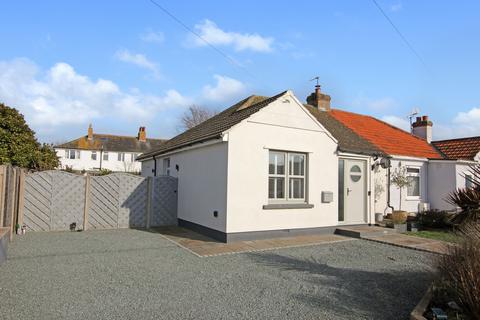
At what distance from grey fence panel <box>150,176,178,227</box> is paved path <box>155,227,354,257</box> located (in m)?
1.45

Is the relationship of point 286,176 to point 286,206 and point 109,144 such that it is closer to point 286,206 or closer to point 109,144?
point 286,206

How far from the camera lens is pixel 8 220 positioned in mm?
9133

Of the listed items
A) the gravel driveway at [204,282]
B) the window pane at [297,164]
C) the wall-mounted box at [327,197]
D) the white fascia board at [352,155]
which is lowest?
the gravel driveway at [204,282]

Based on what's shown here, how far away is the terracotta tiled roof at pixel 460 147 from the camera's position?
54.7 feet

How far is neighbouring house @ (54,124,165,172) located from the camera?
156ft

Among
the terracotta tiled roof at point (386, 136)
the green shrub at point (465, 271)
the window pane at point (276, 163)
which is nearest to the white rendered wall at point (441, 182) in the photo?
the terracotta tiled roof at point (386, 136)

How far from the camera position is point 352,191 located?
12469 millimetres

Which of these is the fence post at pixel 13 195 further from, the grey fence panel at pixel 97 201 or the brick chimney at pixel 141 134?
the brick chimney at pixel 141 134

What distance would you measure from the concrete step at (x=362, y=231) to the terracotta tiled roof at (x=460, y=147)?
26.3ft

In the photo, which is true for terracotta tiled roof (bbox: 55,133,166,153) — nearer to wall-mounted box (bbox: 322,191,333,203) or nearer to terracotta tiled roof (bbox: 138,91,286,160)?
terracotta tiled roof (bbox: 138,91,286,160)

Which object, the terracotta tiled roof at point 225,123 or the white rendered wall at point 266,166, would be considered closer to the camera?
the white rendered wall at point 266,166

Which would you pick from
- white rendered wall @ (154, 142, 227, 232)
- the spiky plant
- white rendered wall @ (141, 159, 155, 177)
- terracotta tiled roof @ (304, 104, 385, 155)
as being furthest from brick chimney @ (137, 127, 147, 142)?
the spiky plant

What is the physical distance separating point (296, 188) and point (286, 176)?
2.15 ft

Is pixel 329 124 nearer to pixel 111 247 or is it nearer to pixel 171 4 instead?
pixel 171 4
